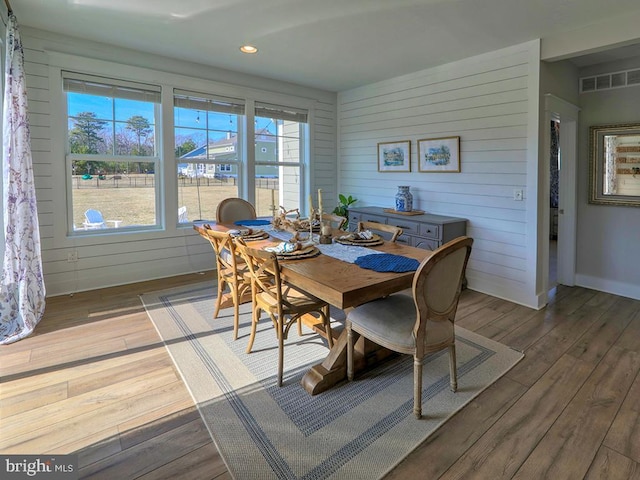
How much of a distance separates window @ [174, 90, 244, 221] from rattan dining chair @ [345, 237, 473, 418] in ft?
10.7

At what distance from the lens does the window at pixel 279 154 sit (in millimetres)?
5172

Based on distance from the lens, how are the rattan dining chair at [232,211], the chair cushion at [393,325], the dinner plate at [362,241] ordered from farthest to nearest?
the rattan dining chair at [232,211] → the dinner plate at [362,241] → the chair cushion at [393,325]

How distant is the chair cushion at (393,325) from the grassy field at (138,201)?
320 cm

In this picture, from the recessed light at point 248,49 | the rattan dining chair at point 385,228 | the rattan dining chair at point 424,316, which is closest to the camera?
the rattan dining chair at point 424,316

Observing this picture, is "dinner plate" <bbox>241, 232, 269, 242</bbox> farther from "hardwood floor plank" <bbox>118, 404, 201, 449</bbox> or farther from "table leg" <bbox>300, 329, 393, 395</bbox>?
"hardwood floor plank" <bbox>118, 404, 201, 449</bbox>

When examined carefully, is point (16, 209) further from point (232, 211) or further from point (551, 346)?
point (551, 346)

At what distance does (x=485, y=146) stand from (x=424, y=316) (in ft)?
9.10

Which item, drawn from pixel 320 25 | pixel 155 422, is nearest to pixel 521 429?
pixel 155 422

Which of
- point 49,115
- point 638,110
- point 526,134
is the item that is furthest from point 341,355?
point 638,110

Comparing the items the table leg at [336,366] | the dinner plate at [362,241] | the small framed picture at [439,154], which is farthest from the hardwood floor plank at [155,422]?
the small framed picture at [439,154]

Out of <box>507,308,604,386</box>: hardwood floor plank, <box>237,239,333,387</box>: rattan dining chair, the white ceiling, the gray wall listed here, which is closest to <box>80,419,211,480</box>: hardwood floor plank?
<box>237,239,333,387</box>: rattan dining chair

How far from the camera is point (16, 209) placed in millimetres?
2945

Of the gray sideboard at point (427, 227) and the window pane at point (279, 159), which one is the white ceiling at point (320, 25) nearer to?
the window pane at point (279, 159)

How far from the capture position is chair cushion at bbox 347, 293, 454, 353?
1.94m
